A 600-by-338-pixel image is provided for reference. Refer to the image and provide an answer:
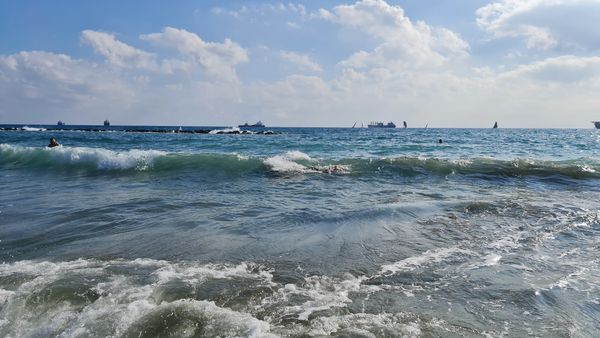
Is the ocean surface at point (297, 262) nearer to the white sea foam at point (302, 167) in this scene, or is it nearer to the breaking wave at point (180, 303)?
the breaking wave at point (180, 303)

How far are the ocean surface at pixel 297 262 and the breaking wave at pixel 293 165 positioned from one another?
A: 3992mm

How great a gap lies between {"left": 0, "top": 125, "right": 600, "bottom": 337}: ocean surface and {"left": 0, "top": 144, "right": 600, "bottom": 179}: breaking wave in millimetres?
3992

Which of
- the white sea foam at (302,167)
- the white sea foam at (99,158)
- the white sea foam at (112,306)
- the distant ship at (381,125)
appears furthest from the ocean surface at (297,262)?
the distant ship at (381,125)

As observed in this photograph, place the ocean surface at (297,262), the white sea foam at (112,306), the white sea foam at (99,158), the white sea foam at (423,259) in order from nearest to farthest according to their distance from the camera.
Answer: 1. the white sea foam at (112,306)
2. the ocean surface at (297,262)
3. the white sea foam at (423,259)
4. the white sea foam at (99,158)

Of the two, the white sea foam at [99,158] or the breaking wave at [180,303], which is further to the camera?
the white sea foam at [99,158]

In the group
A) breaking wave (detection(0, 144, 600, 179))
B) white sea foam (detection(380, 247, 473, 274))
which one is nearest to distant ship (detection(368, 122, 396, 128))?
breaking wave (detection(0, 144, 600, 179))

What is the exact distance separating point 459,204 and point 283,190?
4936 millimetres

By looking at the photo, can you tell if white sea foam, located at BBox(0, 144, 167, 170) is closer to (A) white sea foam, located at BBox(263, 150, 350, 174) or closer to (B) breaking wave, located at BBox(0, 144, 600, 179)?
(B) breaking wave, located at BBox(0, 144, 600, 179)

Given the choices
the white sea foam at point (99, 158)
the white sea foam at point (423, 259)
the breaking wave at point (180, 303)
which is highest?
the white sea foam at point (99, 158)

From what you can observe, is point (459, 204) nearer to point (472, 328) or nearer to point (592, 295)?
point (592, 295)

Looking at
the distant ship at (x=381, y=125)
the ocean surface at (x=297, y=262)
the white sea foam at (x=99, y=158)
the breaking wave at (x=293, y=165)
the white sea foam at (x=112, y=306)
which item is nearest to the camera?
the white sea foam at (x=112, y=306)

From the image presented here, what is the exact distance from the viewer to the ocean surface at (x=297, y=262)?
3777 millimetres

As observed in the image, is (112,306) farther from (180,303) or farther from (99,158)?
(99,158)

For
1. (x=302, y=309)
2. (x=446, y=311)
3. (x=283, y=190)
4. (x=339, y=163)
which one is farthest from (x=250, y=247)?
(x=339, y=163)
